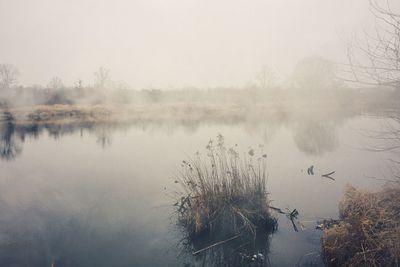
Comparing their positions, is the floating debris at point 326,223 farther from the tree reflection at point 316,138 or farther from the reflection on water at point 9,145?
the reflection on water at point 9,145

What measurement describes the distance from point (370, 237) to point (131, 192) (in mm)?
5711

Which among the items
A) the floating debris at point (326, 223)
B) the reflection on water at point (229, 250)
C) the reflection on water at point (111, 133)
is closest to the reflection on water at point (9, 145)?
the reflection on water at point (111, 133)

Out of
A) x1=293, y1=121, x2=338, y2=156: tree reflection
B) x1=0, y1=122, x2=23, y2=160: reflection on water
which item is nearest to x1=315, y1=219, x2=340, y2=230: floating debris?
x1=293, y1=121, x2=338, y2=156: tree reflection

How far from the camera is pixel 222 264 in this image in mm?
4605

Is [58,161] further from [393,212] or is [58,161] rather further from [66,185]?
[393,212]

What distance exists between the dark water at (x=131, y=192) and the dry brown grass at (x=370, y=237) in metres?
0.40

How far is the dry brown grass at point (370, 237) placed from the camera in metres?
3.83

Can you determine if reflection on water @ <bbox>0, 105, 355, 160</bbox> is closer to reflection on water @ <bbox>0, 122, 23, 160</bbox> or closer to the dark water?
reflection on water @ <bbox>0, 122, 23, 160</bbox>

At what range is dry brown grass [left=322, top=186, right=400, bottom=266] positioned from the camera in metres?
3.83

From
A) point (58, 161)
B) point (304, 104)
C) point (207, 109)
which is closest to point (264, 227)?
point (58, 161)

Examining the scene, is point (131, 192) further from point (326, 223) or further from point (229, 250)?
point (326, 223)

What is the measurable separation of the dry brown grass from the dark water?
1.31ft

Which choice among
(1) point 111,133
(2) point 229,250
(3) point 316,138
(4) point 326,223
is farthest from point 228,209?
(1) point 111,133

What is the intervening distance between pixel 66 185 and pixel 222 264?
611 centimetres
